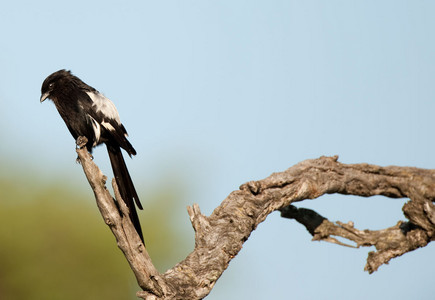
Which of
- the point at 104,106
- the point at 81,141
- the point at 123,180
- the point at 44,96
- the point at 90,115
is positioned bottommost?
the point at 123,180

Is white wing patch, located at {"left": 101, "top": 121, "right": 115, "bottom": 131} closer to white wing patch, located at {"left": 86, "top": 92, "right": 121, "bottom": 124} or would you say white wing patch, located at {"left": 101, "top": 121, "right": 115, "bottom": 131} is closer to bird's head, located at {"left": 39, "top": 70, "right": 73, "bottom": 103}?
white wing patch, located at {"left": 86, "top": 92, "right": 121, "bottom": 124}

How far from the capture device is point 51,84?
6.22 metres

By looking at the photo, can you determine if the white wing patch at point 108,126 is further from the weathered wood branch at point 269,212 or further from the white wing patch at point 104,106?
the weathered wood branch at point 269,212

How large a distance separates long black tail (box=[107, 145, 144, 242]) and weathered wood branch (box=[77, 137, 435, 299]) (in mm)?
1084

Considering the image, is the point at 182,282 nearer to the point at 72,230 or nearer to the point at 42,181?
the point at 72,230

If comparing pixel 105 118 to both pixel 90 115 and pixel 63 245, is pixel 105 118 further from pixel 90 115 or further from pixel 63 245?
pixel 63 245

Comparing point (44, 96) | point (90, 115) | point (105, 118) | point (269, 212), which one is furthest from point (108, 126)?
point (269, 212)

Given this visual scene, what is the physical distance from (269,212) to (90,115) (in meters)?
2.49

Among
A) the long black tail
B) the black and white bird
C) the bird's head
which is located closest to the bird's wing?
the black and white bird

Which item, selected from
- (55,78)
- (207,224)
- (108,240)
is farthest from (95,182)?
(108,240)

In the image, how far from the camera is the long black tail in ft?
17.6

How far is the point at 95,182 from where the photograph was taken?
3.91m

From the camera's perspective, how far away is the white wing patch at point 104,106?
5.96 m

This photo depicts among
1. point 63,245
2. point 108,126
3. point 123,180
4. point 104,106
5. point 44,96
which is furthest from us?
point 63,245
